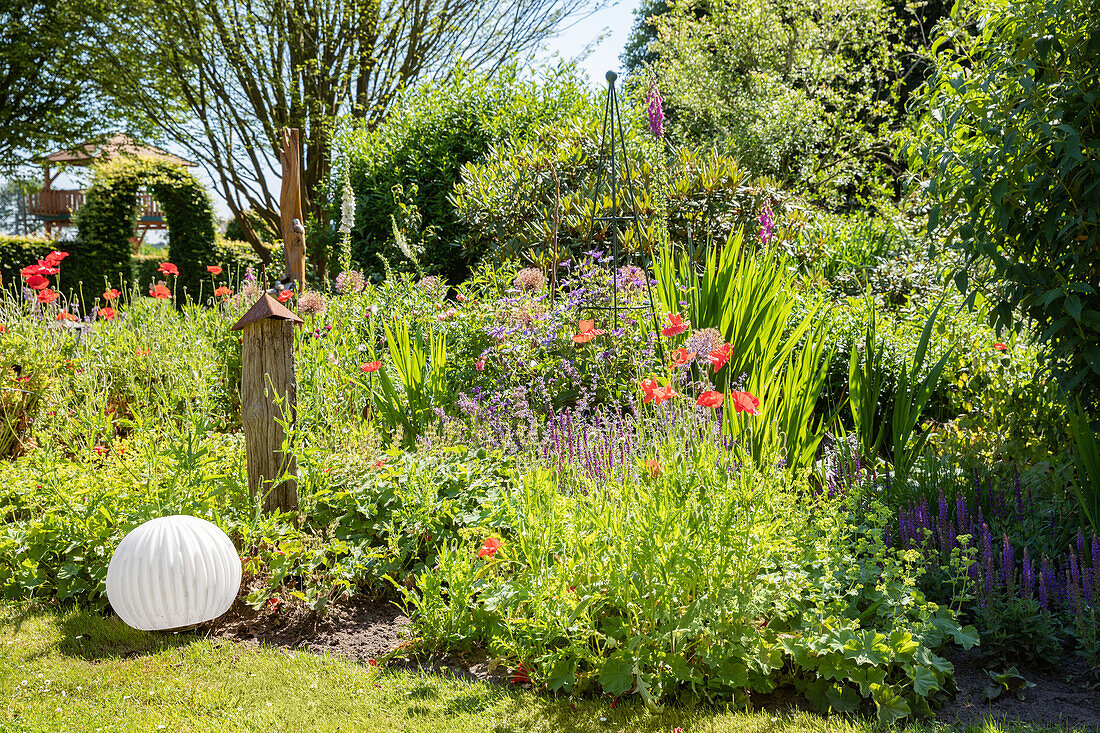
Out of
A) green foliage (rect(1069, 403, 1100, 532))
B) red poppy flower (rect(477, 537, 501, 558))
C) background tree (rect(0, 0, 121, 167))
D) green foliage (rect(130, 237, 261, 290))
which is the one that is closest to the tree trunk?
red poppy flower (rect(477, 537, 501, 558))

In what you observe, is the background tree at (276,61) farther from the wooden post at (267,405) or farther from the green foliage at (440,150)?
the wooden post at (267,405)

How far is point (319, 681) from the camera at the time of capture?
8.25 ft

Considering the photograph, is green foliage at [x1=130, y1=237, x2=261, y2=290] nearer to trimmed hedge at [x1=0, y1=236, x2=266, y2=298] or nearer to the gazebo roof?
trimmed hedge at [x1=0, y1=236, x2=266, y2=298]

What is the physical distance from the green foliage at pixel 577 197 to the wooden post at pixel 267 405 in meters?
3.23

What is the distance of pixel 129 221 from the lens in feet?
44.2

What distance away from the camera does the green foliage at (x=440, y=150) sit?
307 inches

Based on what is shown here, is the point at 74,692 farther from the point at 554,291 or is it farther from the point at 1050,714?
the point at 554,291

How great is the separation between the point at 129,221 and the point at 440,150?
8.46 metres

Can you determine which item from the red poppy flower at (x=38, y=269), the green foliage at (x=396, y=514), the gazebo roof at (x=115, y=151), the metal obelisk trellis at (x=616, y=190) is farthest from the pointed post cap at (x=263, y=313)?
the gazebo roof at (x=115, y=151)

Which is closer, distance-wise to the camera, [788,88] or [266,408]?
[266,408]

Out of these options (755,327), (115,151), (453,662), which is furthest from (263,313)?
(115,151)

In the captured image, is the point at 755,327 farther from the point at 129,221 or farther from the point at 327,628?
the point at 129,221

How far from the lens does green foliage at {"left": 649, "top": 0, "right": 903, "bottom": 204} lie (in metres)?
11.1

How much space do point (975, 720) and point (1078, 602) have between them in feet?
1.77
